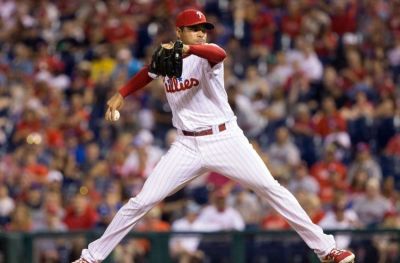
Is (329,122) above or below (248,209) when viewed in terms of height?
above

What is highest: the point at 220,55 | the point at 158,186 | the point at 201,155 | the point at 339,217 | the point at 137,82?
the point at 220,55

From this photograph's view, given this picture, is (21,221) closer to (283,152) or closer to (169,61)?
(283,152)

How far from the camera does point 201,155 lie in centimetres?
769

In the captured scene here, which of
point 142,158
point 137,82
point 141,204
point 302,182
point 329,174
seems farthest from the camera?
point 142,158

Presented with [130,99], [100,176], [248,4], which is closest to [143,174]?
[100,176]

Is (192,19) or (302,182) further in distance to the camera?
(302,182)

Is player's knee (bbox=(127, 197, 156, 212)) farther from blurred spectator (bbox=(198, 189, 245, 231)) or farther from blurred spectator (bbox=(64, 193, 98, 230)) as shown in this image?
blurred spectator (bbox=(64, 193, 98, 230))

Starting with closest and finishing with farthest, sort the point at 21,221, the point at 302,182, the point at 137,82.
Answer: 1. the point at 137,82
2. the point at 21,221
3. the point at 302,182

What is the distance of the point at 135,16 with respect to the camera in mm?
17156

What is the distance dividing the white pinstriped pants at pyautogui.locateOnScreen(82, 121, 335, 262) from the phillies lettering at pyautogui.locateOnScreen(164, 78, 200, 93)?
337 millimetres

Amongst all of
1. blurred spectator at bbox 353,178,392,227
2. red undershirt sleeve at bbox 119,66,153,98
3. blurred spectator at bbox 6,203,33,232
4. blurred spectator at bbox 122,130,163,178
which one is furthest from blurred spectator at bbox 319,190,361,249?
red undershirt sleeve at bbox 119,66,153,98

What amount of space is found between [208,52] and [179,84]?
533mm

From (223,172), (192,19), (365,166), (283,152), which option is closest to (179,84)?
(192,19)

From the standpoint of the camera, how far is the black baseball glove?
7168mm
